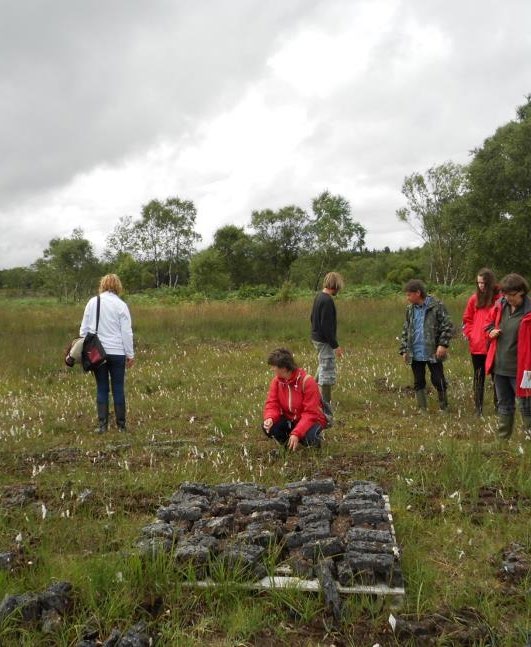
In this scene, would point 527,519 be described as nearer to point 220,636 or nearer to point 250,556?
point 250,556

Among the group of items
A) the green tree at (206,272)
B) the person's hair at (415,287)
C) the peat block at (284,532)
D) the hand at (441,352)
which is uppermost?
the green tree at (206,272)

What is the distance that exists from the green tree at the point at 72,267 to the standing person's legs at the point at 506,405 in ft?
168

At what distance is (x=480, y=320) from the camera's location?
8.29 m

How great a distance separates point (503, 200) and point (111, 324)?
35011 millimetres

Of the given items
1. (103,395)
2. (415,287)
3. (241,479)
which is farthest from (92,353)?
(415,287)

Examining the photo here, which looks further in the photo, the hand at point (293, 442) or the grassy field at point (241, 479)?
the hand at point (293, 442)

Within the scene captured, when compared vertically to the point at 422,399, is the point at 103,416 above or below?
above

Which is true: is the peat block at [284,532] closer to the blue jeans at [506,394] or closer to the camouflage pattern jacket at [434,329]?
the blue jeans at [506,394]

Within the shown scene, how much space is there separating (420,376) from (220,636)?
619 centimetres

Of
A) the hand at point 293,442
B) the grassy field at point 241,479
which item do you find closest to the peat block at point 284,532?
the grassy field at point 241,479

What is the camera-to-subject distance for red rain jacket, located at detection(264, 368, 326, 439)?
6457 millimetres

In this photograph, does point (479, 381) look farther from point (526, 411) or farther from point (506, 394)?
point (526, 411)

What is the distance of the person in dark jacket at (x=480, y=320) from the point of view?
8.11 meters

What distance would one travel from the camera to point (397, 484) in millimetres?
5461
